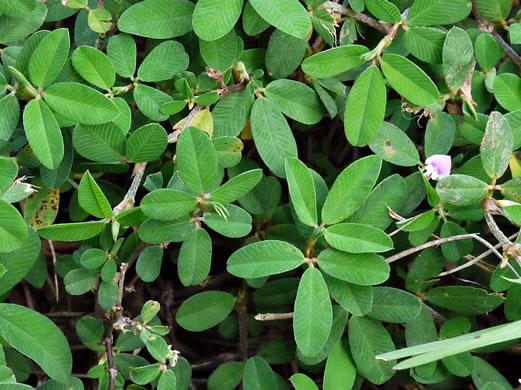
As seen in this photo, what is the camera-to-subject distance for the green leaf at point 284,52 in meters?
1.25

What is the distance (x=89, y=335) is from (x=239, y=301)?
1.25ft

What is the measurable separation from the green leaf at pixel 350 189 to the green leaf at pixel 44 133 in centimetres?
53

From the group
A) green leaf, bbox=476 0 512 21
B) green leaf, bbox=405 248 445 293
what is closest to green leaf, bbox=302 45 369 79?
green leaf, bbox=476 0 512 21

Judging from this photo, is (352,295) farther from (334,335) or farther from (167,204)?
(167,204)

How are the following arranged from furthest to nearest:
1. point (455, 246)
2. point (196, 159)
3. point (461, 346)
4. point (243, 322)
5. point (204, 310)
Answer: point (243, 322)
point (204, 310)
point (455, 246)
point (196, 159)
point (461, 346)

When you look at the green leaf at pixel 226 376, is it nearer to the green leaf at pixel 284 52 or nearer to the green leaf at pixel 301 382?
the green leaf at pixel 301 382

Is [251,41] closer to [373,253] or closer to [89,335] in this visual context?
[373,253]

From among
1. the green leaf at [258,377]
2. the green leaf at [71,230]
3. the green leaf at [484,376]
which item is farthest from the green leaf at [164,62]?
A: the green leaf at [484,376]

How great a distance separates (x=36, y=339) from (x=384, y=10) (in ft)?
3.17

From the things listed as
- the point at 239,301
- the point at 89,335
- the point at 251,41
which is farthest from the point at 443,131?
the point at 89,335

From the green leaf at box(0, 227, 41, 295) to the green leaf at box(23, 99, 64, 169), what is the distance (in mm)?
166

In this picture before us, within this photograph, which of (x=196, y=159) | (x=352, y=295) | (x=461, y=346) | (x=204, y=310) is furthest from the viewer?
(x=204, y=310)

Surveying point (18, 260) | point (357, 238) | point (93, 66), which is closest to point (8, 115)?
point (93, 66)

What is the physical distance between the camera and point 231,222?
1.15m
